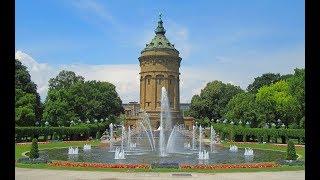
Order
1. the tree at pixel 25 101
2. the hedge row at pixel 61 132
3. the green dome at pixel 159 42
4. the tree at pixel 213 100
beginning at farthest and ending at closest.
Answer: the tree at pixel 213 100 < the green dome at pixel 159 42 < the tree at pixel 25 101 < the hedge row at pixel 61 132

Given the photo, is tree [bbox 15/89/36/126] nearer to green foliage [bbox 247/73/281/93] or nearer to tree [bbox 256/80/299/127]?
tree [bbox 256/80/299/127]

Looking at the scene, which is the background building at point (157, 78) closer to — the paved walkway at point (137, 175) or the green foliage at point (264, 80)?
the green foliage at point (264, 80)

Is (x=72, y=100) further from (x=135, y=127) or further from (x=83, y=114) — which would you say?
(x=135, y=127)

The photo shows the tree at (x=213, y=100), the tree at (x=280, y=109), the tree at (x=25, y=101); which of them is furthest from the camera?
the tree at (x=213, y=100)

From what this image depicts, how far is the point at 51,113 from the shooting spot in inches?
1961

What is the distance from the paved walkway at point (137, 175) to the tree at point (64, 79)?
54156 millimetres

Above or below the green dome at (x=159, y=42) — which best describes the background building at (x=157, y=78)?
below

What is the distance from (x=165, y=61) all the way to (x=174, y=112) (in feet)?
25.2

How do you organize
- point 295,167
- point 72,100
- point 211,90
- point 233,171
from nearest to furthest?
point 233,171 → point 295,167 → point 72,100 → point 211,90

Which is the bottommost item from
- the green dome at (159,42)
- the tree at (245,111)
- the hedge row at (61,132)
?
the hedge row at (61,132)

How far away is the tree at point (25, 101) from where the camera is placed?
4409 cm

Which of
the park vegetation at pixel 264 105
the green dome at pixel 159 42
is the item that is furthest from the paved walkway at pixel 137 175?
the green dome at pixel 159 42
